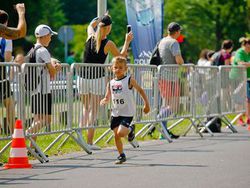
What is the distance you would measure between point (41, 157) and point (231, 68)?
777 cm

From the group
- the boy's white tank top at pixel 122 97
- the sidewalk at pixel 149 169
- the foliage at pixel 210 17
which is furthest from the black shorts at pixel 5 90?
the foliage at pixel 210 17

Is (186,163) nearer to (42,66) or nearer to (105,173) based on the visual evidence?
(105,173)

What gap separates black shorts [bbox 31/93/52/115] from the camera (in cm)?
1405

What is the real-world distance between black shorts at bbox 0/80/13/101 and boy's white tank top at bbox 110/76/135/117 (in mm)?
1414

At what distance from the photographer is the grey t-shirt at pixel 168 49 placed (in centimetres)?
1825

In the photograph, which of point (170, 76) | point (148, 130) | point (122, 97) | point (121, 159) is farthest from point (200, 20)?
point (121, 159)

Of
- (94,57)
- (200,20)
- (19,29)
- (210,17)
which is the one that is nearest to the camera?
(19,29)

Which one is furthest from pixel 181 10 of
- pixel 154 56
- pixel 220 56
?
pixel 154 56

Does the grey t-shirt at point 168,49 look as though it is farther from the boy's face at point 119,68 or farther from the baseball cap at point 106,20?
the boy's face at point 119,68

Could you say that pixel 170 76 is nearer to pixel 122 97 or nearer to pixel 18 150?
pixel 122 97

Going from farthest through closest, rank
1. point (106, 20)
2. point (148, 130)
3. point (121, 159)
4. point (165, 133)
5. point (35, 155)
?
point (148, 130)
point (165, 133)
point (106, 20)
point (35, 155)
point (121, 159)

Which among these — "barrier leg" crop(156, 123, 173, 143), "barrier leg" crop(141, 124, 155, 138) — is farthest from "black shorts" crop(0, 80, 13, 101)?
"barrier leg" crop(141, 124, 155, 138)

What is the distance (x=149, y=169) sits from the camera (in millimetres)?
12562

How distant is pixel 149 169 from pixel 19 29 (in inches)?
105
